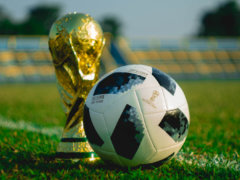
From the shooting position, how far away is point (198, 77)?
1294 inches

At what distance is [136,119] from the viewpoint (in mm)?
1869

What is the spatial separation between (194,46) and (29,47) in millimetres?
21248

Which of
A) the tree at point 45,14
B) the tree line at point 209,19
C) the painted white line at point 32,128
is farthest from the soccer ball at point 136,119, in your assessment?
the tree at point 45,14

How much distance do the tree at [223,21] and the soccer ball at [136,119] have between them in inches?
2674

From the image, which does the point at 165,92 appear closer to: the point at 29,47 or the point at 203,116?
the point at 203,116

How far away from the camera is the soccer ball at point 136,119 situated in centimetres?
187

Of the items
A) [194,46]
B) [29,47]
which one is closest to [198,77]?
[194,46]

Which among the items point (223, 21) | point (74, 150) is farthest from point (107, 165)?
point (223, 21)

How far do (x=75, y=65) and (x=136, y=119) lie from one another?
835mm

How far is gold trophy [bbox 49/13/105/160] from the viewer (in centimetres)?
236

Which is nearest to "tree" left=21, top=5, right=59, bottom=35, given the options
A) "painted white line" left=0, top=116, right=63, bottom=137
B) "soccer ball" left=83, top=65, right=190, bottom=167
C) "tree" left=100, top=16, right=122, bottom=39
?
"tree" left=100, top=16, right=122, bottom=39

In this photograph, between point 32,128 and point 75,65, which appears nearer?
point 75,65

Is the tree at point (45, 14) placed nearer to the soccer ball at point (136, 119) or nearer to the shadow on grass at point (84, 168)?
the shadow on grass at point (84, 168)

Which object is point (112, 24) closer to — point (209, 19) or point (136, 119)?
point (209, 19)
